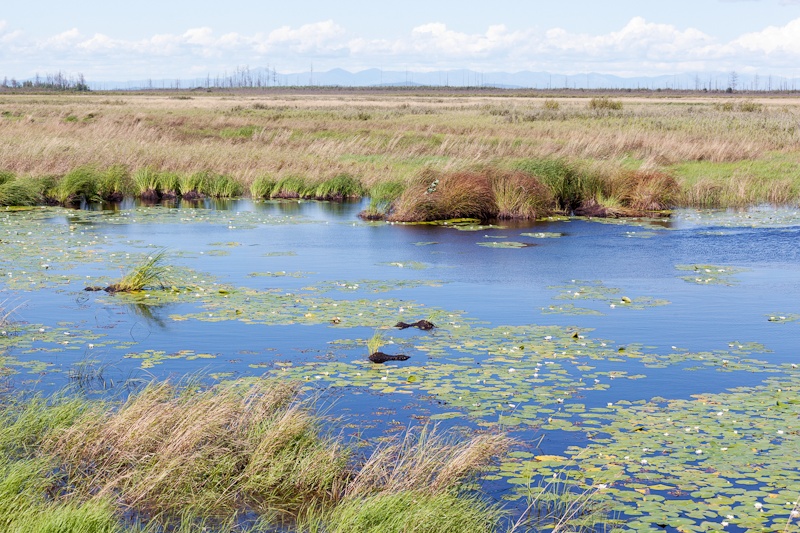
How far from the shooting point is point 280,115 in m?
64.8

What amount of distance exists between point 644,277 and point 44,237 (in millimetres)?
12003

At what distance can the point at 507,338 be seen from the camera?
11492 millimetres

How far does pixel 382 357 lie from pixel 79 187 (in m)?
19.1

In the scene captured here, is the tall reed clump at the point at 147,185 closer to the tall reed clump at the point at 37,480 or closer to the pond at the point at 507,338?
the pond at the point at 507,338

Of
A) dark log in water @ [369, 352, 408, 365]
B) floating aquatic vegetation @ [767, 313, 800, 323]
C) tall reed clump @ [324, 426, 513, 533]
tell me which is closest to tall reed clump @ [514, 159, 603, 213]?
floating aquatic vegetation @ [767, 313, 800, 323]

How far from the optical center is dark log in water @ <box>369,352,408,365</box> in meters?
10.4

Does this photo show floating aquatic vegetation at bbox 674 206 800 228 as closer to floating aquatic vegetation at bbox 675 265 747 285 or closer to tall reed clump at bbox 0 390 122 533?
floating aquatic vegetation at bbox 675 265 747 285

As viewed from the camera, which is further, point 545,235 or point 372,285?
point 545,235

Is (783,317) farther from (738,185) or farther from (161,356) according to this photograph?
(738,185)

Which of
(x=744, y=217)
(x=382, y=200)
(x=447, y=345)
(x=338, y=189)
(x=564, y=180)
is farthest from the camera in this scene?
(x=338, y=189)

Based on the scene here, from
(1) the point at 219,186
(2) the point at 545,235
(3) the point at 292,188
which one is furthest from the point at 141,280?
(3) the point at 292,188

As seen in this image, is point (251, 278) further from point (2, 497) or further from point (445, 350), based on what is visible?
point (2, 497)

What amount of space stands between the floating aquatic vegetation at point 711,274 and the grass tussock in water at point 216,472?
897 centimetres

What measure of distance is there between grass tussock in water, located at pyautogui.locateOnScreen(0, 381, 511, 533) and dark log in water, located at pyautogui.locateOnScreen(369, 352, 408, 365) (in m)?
2.35
